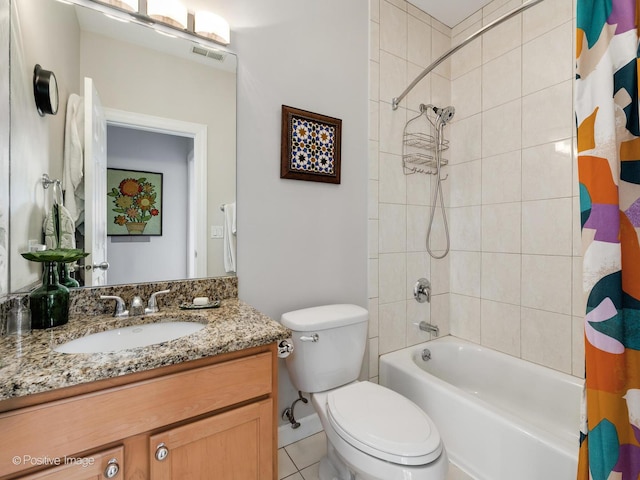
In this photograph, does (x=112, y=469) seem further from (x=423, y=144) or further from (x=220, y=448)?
(x=423, y=144)

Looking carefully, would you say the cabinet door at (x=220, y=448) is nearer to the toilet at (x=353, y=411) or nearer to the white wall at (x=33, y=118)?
the toilet at (x=353, y=411)

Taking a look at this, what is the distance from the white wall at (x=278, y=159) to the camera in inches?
60.1

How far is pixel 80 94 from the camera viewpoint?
1182 mm

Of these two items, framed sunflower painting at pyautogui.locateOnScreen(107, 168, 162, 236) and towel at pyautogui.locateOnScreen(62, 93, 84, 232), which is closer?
towel at pyautogui.locateOnScreen(62, 93, 84, 232)

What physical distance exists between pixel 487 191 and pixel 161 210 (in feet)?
6.34

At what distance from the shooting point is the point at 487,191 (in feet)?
6.75

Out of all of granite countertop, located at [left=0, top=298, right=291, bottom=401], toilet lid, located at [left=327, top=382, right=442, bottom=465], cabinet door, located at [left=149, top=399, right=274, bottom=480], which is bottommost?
toilet lid, located at [left=327, top=382, right=442, bottom=465]

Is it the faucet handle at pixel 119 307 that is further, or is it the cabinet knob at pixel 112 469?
the faucet handle at pixel 119 307

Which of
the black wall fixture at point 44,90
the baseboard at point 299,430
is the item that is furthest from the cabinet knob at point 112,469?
the black wall fixture at point 44,90

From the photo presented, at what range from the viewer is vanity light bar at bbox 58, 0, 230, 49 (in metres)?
1.21

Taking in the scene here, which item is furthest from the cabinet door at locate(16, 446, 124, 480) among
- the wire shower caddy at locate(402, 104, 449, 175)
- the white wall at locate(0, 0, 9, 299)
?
the wire shower caddy at locate(402, 104, 449, 175)

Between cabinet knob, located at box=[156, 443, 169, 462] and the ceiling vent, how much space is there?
150 centimetres

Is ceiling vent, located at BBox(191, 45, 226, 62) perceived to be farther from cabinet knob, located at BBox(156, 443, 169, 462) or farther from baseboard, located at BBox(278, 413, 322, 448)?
baseboard, located at BBox(278, 413, 322, 448)

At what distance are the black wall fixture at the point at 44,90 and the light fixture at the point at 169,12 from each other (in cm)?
46
